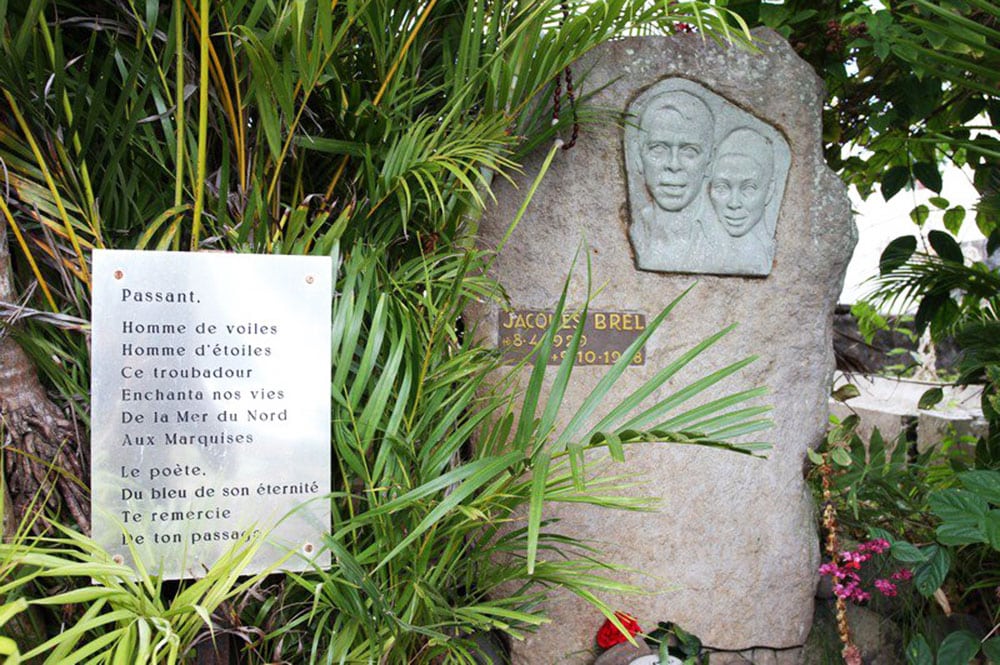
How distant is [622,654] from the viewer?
1.99 meters

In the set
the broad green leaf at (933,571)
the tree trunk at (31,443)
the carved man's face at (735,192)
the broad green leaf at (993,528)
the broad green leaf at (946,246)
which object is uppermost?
the carved man's face at (735,192)

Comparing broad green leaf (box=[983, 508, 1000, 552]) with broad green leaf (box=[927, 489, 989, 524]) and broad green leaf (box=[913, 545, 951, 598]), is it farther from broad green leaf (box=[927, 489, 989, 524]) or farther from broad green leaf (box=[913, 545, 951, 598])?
broad green leaf (box=[913, 545, 951, 598])

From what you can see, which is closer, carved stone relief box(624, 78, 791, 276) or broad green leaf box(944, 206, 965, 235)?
carved stone relief box(624, 78, 791, 276)

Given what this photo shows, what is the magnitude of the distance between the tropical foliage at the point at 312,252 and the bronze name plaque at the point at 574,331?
203mm

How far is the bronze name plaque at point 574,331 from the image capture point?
2062mm

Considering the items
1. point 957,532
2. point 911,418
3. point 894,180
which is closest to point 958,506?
point 957,532

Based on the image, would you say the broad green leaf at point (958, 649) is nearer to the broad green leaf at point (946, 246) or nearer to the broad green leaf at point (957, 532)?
the broad green leaf at point (957, 532)

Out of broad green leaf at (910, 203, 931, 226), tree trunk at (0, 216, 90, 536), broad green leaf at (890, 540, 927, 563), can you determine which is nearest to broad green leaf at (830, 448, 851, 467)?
broad green leaf at (890, 540, 927, 563)

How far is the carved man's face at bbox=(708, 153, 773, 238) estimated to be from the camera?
2.18 meters

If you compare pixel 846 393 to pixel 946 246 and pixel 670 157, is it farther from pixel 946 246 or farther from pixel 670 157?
pixel 670 157

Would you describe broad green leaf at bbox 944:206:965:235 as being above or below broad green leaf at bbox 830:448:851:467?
above

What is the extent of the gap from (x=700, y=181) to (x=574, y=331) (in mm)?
507

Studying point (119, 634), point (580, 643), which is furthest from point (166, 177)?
point (580, 643)

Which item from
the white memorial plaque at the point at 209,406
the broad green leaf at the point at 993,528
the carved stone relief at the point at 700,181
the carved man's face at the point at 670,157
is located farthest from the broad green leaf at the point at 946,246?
the white memorial plaque at the point at 209,406
